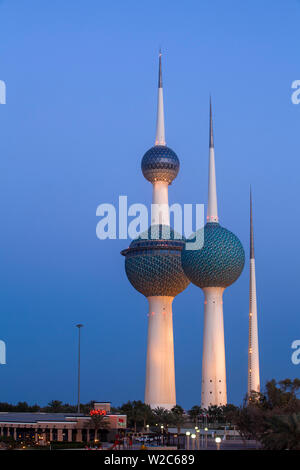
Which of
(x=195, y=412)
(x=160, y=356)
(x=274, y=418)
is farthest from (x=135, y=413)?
(x=274, y=418)

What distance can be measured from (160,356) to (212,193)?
3810 cm

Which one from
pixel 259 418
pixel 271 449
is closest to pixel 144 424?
pixel 259 418

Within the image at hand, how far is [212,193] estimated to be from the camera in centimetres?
18875

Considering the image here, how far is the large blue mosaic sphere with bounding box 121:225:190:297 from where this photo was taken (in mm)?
191625

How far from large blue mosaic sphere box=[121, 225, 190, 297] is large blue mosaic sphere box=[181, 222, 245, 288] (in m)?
12.2

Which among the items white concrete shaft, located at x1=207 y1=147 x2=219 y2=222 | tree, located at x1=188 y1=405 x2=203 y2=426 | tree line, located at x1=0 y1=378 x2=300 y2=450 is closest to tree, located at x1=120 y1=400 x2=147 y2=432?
tree line, located at x1=0 y1=378 x2=300 y2=450

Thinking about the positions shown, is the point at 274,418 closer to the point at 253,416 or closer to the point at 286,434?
the point at 286,434

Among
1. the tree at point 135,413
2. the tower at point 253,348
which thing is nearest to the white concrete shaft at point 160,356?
the tower at point 253,348

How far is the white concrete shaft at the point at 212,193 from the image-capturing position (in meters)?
187

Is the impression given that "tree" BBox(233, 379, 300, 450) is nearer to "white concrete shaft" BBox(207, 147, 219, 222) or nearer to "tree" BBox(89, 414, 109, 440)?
"tree" BBox(89, 414, 109, 440)

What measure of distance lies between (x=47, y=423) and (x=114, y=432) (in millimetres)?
8699

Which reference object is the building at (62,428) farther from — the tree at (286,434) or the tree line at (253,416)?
the tree at (286,434)
